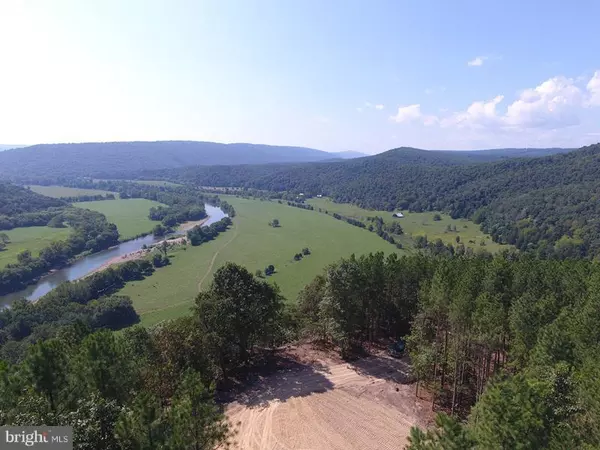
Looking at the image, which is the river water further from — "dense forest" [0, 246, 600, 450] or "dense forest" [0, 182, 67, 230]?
"dense forest" [0, 246, 600, 450]

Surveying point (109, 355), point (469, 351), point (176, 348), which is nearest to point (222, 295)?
point (176, 348)

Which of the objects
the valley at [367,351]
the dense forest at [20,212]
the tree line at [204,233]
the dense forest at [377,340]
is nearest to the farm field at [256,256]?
the tree line at [204,233]

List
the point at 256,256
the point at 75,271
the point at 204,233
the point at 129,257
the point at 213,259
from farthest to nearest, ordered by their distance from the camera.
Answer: the point at 204,233
the point at 256,256
the point at 129,257
the point at 213,259
the point at 75,271

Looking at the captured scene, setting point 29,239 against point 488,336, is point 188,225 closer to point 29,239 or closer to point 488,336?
point 29,239

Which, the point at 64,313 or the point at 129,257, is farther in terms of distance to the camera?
the point at 129,257

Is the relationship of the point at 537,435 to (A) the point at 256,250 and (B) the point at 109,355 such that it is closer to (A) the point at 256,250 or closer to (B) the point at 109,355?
(B) the point at 109,355

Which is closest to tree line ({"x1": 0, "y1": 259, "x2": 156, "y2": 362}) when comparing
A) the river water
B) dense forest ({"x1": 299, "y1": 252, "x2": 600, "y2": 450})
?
the river water

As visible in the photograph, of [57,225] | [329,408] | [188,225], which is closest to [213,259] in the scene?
[188,225]
